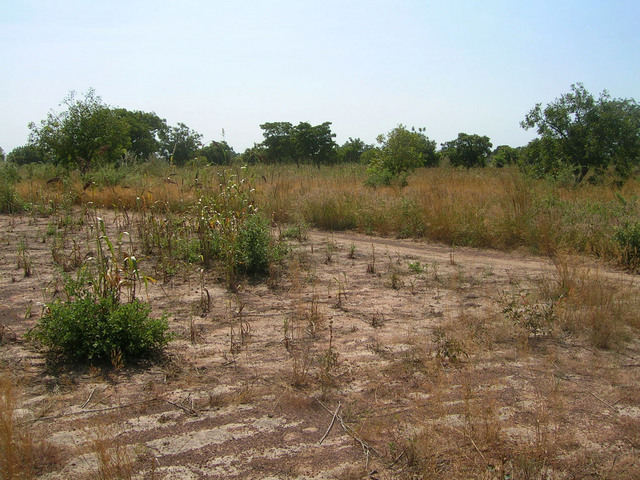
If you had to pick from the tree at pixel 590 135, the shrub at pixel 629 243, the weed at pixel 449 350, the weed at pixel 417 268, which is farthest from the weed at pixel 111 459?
the tree at pixel 590 135

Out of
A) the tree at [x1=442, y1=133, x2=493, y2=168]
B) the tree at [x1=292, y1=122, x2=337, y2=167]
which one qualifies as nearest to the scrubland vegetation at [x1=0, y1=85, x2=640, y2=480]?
the tree at [x1=442, y1=133, x2=493, y2=168]

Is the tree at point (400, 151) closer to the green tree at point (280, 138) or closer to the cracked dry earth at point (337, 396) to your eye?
the cracked dry earth at point (337, 396)

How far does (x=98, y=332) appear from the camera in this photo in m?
3.55

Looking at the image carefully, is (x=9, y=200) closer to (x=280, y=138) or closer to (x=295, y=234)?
(x=295, y=234)

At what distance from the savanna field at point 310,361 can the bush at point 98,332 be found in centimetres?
1

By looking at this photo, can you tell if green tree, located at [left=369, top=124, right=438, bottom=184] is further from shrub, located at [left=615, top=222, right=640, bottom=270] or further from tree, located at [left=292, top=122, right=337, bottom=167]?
tree, located at [left=292, top=122, right=337, bottom=167]

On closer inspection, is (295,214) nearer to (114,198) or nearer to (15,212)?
(114,198)

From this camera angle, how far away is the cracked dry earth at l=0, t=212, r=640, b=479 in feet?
8.38

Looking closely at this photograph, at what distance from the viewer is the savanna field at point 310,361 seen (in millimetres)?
2594

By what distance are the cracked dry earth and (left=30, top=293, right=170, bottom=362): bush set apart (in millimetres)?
132

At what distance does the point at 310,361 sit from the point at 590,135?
10956 mm

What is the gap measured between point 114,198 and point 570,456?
10206mm

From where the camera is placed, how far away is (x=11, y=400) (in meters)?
2.87

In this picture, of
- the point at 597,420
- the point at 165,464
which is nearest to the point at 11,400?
the point at 165,464
